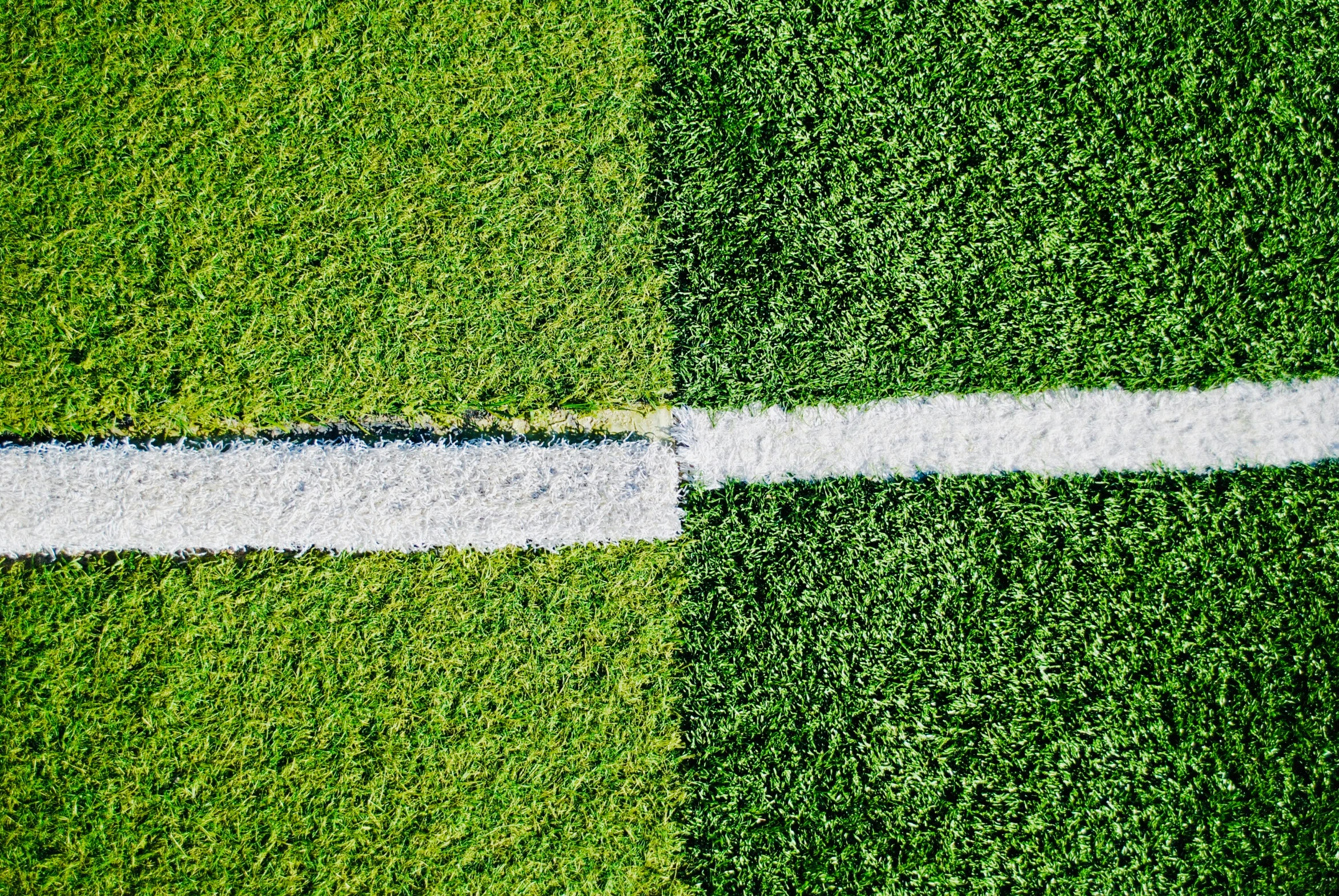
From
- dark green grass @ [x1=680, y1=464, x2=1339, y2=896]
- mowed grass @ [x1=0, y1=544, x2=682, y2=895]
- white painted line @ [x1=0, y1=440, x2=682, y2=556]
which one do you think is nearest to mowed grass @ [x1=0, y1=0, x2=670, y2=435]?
white painted line @ [x1=0, y1=440, x2=682, y2=556]

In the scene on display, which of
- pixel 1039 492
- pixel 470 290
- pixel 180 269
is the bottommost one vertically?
pixel 1039 492

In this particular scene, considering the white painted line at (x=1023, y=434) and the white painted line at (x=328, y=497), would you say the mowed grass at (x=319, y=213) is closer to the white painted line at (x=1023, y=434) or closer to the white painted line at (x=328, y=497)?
the white painted line at (x=328, y=497)

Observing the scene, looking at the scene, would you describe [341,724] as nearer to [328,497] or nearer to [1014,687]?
[328,497]

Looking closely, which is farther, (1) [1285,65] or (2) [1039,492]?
(1) [1285,65]

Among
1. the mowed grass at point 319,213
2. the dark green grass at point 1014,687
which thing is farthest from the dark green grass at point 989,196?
the dark green grass at point 1014,687

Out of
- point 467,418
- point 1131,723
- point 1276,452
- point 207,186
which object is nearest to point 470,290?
point 467,418

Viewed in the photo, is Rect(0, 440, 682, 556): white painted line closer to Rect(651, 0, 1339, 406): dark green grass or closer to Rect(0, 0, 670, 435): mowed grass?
Rect(0, 0, 670, 435): mowed grass

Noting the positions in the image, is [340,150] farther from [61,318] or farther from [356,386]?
[61,318]
